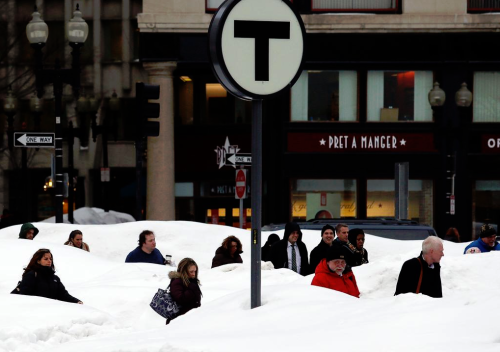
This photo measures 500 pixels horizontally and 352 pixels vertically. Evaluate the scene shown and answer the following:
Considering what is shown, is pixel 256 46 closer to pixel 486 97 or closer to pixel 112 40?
pixel 486 97

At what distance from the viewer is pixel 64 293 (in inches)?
500

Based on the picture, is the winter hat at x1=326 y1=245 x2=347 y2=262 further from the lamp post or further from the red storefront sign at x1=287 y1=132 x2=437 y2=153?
the red storefront sign at x1=287 y1=132 x2=437 y2=153

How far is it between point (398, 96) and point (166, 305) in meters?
25.5

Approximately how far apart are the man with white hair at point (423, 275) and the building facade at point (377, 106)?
26.1 metres

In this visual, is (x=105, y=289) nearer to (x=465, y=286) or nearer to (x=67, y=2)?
(x=465, y=286)

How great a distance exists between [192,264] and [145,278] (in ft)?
13.7

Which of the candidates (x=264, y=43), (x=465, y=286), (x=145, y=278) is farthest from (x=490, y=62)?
(x=264, y=43)

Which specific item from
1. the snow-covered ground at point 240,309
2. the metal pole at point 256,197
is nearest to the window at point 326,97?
the snow-covered ground at point 240,309

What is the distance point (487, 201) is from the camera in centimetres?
3650

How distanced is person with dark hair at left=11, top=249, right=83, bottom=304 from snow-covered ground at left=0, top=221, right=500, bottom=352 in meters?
0.56

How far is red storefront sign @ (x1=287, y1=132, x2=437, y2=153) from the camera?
36000 millimetres

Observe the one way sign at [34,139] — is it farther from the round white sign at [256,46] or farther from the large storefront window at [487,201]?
the large storefront window at [487,201]

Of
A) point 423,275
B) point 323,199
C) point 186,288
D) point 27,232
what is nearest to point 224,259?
point 27,232

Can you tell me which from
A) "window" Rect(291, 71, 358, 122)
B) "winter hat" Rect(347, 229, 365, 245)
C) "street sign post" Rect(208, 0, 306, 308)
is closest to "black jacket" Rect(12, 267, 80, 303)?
"winter hat" Rect(347, 229, 365, 245)
